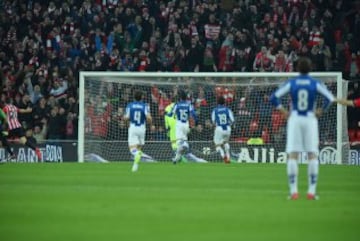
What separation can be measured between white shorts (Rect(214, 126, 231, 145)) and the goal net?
151 cm

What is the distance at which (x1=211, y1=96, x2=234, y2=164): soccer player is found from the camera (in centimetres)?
2856

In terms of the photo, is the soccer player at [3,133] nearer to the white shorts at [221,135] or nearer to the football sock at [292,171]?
the white shorts at [221,135]

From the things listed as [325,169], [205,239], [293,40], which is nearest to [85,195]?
[205,239]

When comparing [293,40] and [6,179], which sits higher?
[293,40]

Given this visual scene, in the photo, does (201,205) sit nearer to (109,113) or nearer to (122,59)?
(109,113)

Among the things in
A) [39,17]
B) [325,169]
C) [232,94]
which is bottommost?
[325,169]

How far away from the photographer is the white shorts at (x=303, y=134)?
14.9 metres

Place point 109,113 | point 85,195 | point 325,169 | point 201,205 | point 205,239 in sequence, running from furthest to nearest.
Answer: point 109,113 < point 325,169 < point 85,195 < point 201,205 < point 205,239

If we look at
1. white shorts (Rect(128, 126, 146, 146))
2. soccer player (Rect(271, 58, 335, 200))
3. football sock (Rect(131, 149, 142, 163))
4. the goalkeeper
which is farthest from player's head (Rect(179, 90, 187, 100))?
soccer player (Rect(271, 58, 335, 200))

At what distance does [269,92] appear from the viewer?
3056 centimetres

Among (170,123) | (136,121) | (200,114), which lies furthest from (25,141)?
(200,114)

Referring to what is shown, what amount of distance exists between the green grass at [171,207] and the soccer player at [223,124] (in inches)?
261

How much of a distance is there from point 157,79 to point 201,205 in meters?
16.9

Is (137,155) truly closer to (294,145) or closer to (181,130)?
(181,130)
